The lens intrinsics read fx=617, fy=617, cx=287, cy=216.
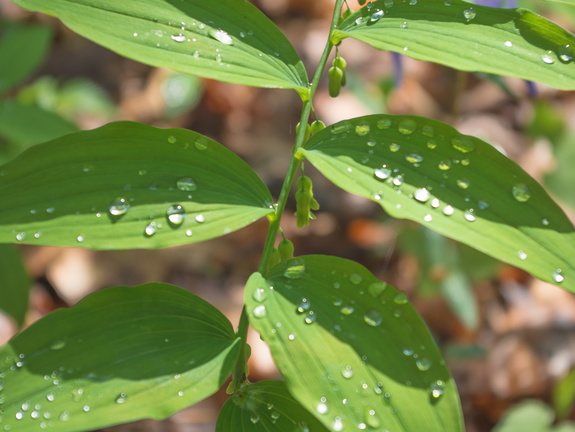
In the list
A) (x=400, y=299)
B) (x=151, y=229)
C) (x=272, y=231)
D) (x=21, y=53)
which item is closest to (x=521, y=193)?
(x=400, y=299)

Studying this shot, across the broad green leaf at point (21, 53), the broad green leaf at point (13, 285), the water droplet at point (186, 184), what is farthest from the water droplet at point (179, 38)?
the broad green leaf at point (21, 53)

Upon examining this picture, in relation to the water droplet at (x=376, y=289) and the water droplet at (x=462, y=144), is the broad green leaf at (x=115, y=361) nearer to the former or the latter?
the water droplet at (x=376, y=289)

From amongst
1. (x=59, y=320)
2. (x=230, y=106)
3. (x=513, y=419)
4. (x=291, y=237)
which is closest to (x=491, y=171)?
(x=59, y=320)

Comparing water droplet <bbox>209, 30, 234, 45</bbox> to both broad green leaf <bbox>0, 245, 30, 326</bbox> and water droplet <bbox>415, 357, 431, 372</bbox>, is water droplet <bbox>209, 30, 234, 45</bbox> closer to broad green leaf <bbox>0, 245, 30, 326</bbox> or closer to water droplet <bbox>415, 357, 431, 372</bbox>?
water droplet <bbox>415, 357, 431, 372</bbox>

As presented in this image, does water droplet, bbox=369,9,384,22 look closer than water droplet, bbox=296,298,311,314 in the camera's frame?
No

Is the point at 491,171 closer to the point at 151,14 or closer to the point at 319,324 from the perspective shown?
the point at 319,324

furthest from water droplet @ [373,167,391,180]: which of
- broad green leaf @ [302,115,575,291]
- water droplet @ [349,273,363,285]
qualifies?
water droplet @ [349,273,363,285]
